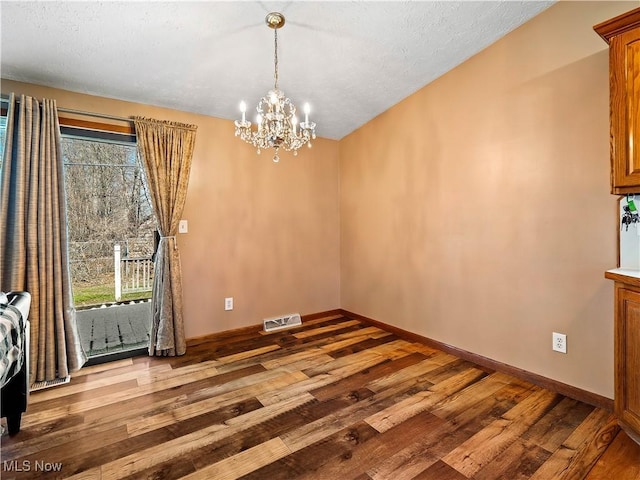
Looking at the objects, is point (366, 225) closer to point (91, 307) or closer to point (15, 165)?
point (15, 165)

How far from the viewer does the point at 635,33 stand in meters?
1.66

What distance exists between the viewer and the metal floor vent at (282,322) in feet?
11.9

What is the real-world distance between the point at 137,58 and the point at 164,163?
0.88 m

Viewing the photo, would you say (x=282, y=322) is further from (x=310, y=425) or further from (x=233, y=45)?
(x=233, y=45)

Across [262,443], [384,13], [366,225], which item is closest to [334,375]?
[262,443]

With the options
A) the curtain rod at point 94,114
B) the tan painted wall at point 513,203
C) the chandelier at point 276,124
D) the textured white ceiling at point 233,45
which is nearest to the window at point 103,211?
the curtain rod at point 94,114

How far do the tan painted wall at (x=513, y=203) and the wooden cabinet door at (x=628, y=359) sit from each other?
0.34m

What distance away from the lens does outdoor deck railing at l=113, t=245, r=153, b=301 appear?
3482 millimetres

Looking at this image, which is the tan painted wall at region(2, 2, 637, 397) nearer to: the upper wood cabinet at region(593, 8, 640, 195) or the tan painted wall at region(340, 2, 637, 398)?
the tan painted wall at region(340, 2, 637, 398)

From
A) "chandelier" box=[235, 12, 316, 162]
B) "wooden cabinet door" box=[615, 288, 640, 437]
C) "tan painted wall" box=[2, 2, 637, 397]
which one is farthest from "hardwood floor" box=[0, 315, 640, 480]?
"chandelier" box=[235, 12, 316, 162]

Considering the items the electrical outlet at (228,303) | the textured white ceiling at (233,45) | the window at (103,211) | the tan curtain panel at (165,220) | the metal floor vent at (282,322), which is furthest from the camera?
the metal floor vent at (282,322)

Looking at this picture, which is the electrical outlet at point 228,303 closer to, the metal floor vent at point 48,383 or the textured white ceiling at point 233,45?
the metal floor vent at point 48,383
